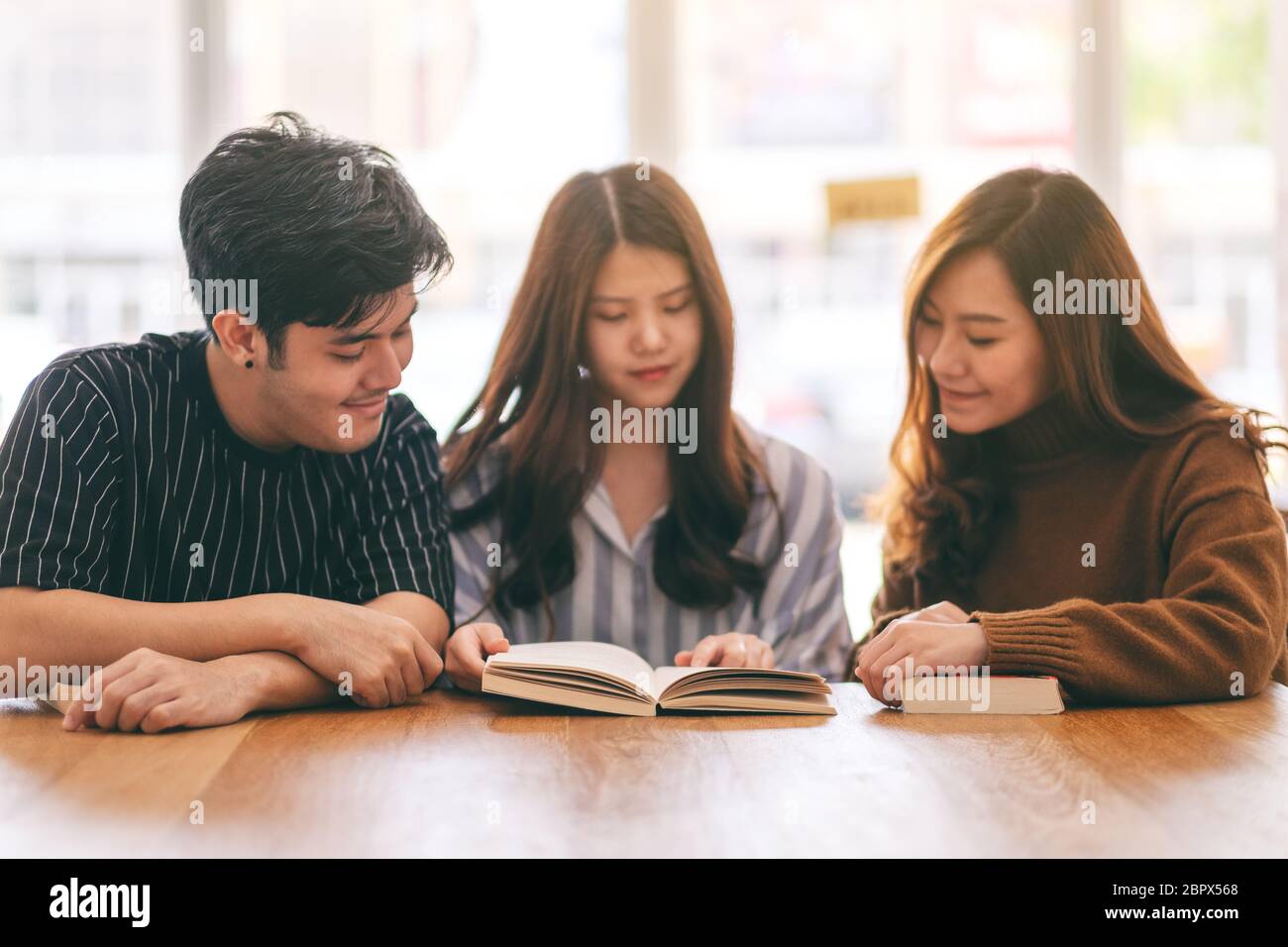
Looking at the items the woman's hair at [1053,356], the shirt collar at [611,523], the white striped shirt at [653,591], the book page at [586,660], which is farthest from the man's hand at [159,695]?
the woman's hair at [1053,356]

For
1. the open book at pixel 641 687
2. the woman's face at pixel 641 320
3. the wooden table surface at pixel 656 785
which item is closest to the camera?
the wooden table surface at pixel 656 785

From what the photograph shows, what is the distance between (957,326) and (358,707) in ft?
3.12

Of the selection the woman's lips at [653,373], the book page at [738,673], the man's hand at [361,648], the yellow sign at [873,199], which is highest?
the yellow sign at [873,199]

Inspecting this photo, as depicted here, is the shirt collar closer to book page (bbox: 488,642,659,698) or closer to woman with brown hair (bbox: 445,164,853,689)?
woman with brown hair (bbox: 445,164,853,689)

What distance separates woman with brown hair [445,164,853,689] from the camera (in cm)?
179

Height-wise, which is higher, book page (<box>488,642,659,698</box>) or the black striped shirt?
the black striped shirt

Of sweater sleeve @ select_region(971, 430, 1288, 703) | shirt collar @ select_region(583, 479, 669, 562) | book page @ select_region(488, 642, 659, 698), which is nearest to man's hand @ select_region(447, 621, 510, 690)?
book page @ select_region(488, 642, 659, 698)

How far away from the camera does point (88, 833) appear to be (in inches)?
37.6

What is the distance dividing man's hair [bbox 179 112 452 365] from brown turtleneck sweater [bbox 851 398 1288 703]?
2.69 feet

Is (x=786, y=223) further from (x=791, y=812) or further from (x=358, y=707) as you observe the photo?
(x=791, y=812)

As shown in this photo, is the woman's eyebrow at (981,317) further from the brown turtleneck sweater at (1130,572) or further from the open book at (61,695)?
the open book at (61,695)

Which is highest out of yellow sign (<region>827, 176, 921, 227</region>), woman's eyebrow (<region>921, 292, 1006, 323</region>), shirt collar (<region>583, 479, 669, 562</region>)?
yellow sign (<region>827, 176, 921, 227</region>)

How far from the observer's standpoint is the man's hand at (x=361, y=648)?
4.45ft

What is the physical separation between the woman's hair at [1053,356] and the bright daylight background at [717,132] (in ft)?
2.64
